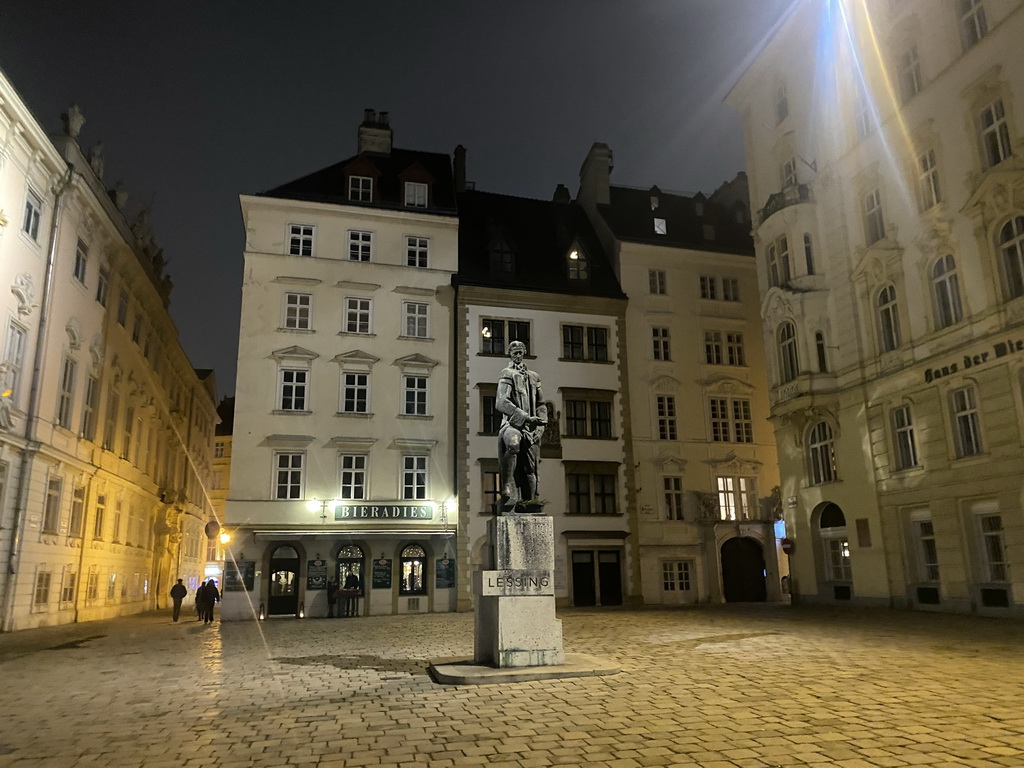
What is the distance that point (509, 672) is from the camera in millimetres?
10586

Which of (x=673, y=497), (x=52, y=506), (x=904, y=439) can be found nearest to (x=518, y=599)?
(x=904, y=439)

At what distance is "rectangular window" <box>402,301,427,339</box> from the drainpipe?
13.1 m

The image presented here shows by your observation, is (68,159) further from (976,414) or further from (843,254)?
(976,414)

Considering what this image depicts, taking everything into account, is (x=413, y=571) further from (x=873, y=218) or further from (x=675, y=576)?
(x=873, y=218)

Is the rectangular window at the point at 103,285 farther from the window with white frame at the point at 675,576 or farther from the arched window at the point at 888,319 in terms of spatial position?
the arched window at the point at 888,319

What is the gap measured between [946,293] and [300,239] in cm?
2434

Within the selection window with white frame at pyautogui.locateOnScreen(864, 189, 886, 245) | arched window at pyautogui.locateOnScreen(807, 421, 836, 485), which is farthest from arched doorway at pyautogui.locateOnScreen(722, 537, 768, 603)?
window with white frame at pyautogui.locateOnScreen(864, 189, 886, 245)

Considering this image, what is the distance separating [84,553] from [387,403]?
12.2 meters

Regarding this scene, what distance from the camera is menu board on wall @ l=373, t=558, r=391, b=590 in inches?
1164

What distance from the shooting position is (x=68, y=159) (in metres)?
26.1

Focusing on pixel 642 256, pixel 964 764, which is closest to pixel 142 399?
pixel 642 256

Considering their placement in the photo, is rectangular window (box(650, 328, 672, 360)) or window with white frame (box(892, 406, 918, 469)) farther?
rectangular window (box(650, 328, 672, 360))

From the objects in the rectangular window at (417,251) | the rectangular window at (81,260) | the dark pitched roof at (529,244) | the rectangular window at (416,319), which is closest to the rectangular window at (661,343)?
the dark pitched roof at (529,244)

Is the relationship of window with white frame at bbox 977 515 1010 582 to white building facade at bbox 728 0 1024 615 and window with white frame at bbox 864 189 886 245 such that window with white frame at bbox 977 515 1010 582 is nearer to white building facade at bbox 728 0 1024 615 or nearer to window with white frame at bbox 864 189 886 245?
white building facade at bbox 728 0 1024 615
